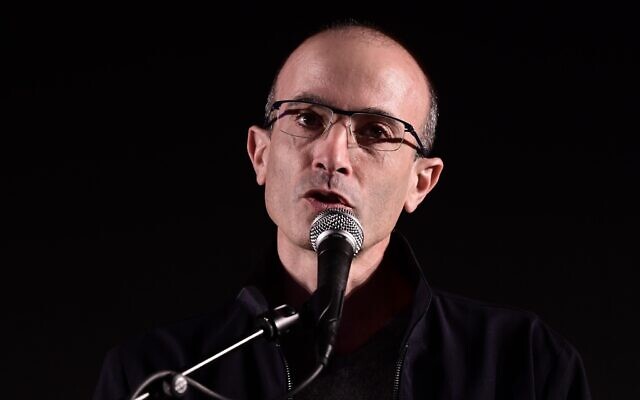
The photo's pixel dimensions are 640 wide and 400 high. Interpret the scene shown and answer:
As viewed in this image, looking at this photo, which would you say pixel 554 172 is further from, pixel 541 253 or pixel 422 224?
pixel 422 224

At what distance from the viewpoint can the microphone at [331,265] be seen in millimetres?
1495

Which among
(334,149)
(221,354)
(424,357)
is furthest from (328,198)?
(221,354)

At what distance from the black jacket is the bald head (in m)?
0.41

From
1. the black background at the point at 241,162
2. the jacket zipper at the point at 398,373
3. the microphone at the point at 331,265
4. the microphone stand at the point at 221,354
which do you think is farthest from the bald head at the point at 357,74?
the black background at the point at 241,162

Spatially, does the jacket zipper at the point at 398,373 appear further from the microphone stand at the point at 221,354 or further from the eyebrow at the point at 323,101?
the microphone stand at the point at 221,354

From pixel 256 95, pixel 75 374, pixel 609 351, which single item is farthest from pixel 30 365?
pixel 609 351

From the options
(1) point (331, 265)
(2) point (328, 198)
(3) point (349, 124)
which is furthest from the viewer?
(3) point (349, 124)

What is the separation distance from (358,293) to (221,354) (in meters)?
0.90

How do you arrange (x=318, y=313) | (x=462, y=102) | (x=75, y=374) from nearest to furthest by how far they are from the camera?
Answer: (x=318, y=313), (x=75, y=374), (x=462, y=102)

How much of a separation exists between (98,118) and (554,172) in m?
1.56

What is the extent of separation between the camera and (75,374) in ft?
9.92

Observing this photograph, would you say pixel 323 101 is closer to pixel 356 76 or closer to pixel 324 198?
pixel 356 76

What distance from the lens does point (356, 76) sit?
7.09 ft

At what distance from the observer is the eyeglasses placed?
2.12 meters
